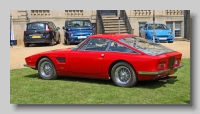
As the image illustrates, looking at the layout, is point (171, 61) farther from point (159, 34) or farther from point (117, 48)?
point (159, 34)

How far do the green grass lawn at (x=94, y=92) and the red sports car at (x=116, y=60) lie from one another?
0.25 meters

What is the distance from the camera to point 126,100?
644cm

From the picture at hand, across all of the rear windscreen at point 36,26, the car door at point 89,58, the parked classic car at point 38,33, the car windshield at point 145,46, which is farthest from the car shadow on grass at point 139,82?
the rear windscreen at point 36,26

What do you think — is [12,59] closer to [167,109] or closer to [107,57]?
[107,57]

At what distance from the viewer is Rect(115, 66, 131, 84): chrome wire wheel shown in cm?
731

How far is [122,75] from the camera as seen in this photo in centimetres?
739

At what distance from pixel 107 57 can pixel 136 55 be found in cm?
76

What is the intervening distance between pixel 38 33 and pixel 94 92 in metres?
9.65

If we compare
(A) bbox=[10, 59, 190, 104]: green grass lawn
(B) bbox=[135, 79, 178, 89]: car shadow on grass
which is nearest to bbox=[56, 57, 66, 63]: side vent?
(A) bbox=[10, 59, 190, 104]: green grass lawn

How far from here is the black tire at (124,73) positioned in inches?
283

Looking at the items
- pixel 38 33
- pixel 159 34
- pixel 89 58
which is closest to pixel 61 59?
pixel 89 58

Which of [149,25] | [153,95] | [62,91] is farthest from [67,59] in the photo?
[149,25]

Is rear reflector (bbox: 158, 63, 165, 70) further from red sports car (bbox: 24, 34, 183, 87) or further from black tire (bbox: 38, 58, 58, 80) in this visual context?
black tire (bbox: 38, 58, 58, 80)

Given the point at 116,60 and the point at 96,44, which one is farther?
the point at 96,44
